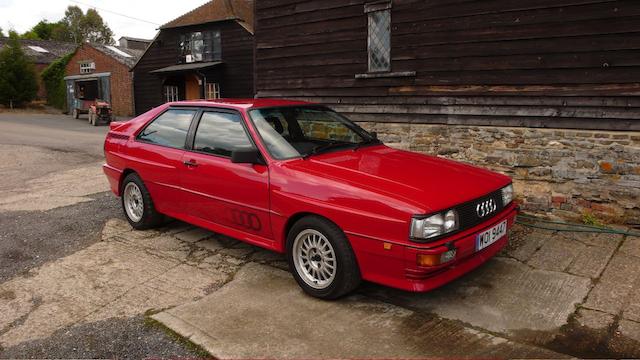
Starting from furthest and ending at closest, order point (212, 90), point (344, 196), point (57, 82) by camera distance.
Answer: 1. point (57, 82)
2. point (212, 90)
3. point (344, 196)

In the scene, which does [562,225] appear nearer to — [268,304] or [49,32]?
[268,304]

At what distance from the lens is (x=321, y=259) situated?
3605 mm

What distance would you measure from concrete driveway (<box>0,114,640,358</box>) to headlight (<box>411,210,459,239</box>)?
638mm

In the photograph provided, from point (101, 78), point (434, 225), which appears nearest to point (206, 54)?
point (101, 78)

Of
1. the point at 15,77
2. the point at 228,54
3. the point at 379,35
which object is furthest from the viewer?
the point at 15,77

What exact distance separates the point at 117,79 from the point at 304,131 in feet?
87.5

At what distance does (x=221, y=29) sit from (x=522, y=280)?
2051cm

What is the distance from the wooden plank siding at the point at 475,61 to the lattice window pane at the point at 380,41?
144 millimetres

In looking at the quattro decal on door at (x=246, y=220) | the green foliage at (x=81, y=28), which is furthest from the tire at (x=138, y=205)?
the green foliage at (x=81, y=28)

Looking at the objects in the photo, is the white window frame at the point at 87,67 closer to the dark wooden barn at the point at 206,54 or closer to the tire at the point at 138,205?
the dark wooden barn at the point at 206,54

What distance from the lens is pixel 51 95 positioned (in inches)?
1307

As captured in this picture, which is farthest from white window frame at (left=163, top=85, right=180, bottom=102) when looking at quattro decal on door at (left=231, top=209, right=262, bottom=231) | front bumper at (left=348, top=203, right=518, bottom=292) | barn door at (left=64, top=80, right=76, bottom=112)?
front bumper at (left=348, top=203, right=518, bottom=292)

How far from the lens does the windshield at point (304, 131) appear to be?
4.11 metres

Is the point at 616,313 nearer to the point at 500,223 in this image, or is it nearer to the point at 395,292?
the point at 500,223
